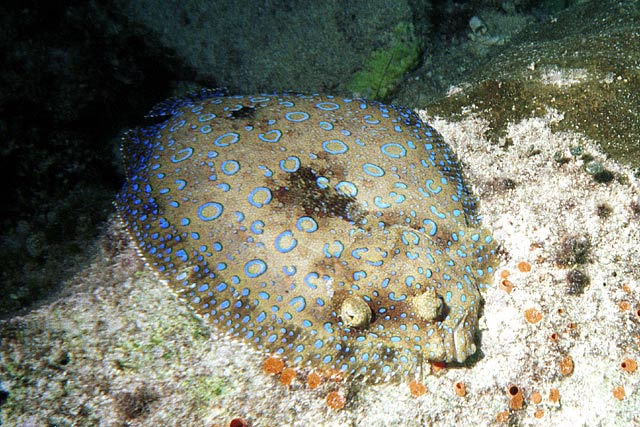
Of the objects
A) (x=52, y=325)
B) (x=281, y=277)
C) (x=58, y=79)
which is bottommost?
(x=52, y=325)

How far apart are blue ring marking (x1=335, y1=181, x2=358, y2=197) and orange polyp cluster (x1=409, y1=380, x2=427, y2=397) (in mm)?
1817

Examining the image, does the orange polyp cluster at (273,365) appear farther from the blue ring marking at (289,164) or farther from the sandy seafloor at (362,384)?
the blue ring marking at (289,164)

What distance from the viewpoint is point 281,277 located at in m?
3.15

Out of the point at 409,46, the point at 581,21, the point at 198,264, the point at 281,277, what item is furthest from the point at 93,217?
the point at 581,21

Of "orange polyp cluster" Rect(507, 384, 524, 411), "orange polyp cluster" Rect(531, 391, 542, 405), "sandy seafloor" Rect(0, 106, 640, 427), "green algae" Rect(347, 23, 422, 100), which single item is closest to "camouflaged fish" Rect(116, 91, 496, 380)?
"sandy seafloor" Rect(0, 106, 640, 427)

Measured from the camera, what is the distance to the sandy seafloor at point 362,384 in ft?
10.3

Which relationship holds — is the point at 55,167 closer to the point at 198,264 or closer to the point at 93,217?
the point at 93,217

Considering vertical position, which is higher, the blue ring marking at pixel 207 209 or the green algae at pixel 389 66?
the green algae at pixel 389 66

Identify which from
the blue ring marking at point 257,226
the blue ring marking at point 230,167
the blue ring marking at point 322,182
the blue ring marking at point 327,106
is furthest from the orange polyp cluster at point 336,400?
the blue ring marking at point 327,106

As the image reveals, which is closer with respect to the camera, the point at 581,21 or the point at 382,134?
the point at 382,134

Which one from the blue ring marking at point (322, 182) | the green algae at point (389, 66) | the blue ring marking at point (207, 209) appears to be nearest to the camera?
the blue ring marking at point (207, 209)

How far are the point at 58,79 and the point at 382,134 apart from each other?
197 inches

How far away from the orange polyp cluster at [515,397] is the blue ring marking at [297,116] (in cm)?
334

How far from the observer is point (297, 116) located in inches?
162
